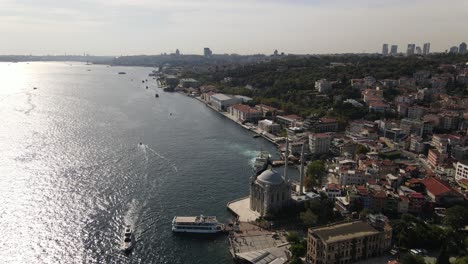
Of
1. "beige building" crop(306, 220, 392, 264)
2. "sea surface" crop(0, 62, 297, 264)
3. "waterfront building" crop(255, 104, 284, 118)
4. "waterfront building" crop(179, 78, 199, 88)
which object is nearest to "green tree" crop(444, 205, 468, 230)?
"beige building" crop(306, 220, 392, 264)

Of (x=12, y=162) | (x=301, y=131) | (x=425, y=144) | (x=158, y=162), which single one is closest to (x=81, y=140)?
(x=12, y=162)

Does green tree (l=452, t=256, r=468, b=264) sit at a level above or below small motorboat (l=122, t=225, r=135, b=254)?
above

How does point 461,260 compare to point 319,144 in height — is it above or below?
below

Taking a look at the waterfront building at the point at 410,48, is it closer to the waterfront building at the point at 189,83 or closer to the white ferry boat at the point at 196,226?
the waterfront building at the point at 189,83

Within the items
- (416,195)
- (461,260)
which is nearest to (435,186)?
(416,195)

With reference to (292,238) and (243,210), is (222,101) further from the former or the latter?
(292,238)

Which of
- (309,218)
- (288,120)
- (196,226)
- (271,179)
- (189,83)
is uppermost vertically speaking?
(189,83)

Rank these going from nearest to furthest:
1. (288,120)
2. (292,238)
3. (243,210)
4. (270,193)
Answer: (292,238) < (270,193) < (243,210) < (288,120)

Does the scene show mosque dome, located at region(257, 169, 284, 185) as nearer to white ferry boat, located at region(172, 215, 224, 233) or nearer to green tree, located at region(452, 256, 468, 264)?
white ferry boat, located at region(172, 215, 224, 233)
